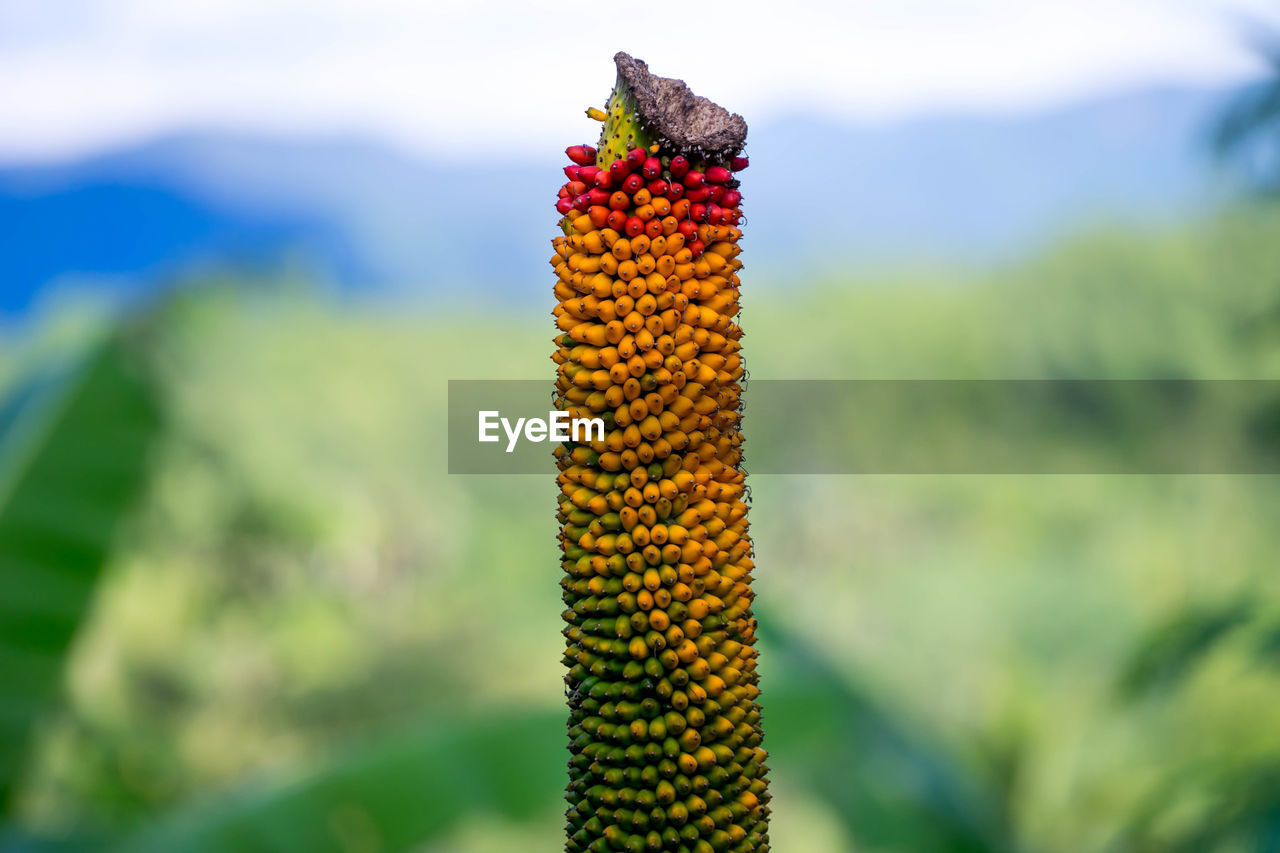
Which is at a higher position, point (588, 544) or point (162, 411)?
point (162, 411)

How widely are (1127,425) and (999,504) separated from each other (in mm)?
2325

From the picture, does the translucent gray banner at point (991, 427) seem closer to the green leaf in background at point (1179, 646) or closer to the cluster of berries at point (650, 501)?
the green leaf in background at point (1179, 646)

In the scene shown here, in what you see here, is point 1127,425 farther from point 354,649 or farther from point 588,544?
point 588,544

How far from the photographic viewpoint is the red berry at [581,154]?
39.0 inches

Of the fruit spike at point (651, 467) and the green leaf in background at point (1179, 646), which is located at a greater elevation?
the fruit spike at point (651, 467)

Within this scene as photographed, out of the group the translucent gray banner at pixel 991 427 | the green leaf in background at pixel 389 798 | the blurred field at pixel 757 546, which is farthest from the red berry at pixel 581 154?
the translucent gray banner at pixel 991 427

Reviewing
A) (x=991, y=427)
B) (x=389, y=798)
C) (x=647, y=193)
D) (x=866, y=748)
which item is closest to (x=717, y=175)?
(x=647, y=193)

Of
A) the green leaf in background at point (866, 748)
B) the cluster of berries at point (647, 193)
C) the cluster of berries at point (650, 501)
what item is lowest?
the green leaf in background at point (866, 748)

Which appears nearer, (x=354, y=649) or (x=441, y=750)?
(x=441, y=750)

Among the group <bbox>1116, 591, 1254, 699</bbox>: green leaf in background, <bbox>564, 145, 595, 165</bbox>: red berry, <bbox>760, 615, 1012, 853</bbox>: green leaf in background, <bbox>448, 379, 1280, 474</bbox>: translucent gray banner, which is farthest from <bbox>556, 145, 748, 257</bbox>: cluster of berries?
<bbox>448, 379, 1280, 474</bbox>: translucent gray banner

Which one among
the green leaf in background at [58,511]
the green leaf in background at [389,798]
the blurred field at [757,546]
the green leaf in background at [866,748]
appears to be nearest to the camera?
the green leaf in background at [389,798]

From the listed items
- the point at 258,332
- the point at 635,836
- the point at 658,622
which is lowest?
the point at 635,836

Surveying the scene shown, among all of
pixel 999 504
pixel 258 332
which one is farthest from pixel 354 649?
pixel 999 504

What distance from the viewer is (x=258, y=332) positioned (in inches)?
612
